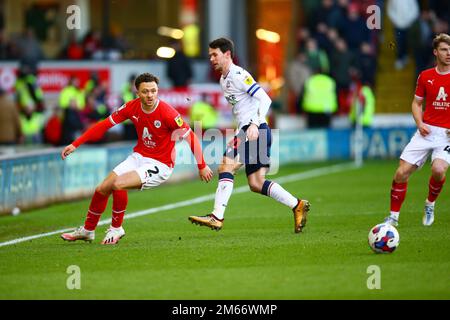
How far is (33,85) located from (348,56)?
7.73m

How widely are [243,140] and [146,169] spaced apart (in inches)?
48.4

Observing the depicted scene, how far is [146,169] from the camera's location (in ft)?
40.0

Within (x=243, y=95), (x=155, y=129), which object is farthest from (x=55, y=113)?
(x=155, y=129)

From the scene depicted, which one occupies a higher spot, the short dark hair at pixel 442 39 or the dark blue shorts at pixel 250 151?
the short dark hair at pixel 442 39

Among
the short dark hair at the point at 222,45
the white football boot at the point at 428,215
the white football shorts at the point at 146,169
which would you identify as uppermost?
the short dark hair at the point at 222,45

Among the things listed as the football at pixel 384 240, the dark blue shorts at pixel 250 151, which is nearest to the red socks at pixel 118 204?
the dark blue shorts at pixel 250 151

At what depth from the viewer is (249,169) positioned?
1284 cm

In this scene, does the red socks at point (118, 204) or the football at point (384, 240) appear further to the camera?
the red socks at point (118, 204)

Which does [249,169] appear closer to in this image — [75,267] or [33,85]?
[75,267]

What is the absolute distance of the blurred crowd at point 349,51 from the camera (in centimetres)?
2735

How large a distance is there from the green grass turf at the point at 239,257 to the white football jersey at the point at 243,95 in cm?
135

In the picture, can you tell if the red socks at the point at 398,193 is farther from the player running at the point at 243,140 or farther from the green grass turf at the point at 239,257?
the player running at the point at 243,140

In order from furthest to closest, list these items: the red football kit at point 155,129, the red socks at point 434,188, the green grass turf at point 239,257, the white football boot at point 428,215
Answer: the white football boot at point 428,215, the red socks at point 434,188, the red football kit at point 155,129, the green grass turf at point 239,257
